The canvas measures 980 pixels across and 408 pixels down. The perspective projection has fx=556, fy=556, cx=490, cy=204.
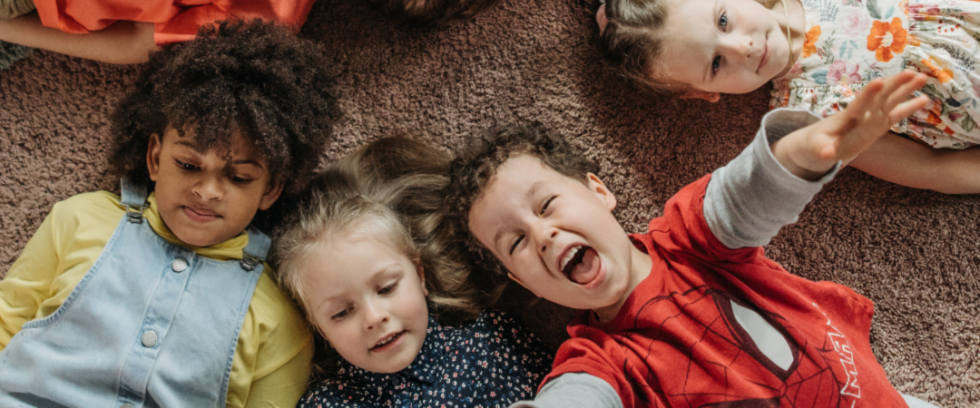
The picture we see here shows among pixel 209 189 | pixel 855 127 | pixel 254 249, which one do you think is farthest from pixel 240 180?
pixel 855 127

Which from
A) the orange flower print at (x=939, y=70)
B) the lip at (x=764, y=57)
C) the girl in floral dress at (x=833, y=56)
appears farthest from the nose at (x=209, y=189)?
the orange flower print at (x=939, y=70)

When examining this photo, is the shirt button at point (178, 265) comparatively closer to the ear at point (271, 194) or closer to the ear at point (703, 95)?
the ear at point (271, 194)

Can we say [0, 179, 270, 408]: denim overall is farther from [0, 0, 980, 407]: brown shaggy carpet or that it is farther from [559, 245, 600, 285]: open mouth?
[559, 245, 600, 285]: open mouth

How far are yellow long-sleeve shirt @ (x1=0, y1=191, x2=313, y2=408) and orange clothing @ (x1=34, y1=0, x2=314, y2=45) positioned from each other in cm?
35

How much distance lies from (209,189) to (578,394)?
746mm

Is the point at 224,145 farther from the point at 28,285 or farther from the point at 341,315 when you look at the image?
the point at 28,285

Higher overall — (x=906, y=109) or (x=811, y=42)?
(x=906, y=109)

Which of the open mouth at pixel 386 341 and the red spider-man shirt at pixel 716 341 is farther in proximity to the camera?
the open mouth at pixel 386 341

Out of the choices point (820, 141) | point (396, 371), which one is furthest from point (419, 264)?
point (820, 141)

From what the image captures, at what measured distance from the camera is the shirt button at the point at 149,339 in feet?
3.52

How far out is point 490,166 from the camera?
1.04 m

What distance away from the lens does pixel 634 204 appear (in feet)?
4.25

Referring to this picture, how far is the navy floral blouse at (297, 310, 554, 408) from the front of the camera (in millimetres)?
1122

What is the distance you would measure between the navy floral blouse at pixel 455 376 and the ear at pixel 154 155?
21.5 inches
